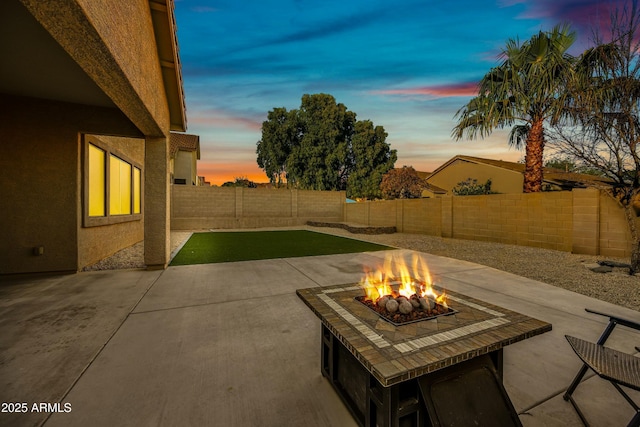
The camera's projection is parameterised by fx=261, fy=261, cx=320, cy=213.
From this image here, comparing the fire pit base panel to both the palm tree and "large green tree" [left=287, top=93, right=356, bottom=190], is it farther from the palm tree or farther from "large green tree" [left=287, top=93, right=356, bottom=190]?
"large green tree" [left=287, top=93, right=356, bottom=190]

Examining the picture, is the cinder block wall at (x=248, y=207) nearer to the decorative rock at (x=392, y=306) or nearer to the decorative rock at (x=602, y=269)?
the decorative rock at (x=602, y=269)

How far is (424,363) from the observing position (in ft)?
4.53

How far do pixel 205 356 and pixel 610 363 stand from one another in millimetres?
3145

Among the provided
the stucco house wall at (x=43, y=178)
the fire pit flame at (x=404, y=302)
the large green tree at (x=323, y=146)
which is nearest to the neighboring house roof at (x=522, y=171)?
the fire pit flame at (x=404, y=302)

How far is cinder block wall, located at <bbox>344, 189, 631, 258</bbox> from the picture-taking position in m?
7.14

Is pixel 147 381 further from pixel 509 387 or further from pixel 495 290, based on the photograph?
pixel 495 290

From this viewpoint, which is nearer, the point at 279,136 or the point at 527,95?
the point at 527,95

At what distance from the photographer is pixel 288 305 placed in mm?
3922

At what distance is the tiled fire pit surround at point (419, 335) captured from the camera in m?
1.39

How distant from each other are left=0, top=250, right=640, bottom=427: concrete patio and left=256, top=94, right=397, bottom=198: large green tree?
20.4m

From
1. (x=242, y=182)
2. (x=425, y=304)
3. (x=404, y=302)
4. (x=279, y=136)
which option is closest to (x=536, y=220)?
(x=425, y=304)

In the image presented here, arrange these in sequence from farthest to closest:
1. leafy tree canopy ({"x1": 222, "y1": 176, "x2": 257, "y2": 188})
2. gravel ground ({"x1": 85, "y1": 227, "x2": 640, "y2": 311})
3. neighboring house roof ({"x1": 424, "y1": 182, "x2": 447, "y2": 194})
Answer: leafy tree canopy ({"x1": 222, "y1": 176, "x2": 257, "y2": 188}) < neighboring house roof ({"x1": 424, "y1": 182, "x2": 447, "y2": 194}) < gravel ground ({"x1": 85, "y1": 227, "x2": 640, "y2": 311})

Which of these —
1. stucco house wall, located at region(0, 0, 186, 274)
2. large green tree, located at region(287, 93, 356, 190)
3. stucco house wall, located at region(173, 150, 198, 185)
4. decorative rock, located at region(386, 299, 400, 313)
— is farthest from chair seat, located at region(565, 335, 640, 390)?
stucco house wall, located at region(173, 150, 198, 185)

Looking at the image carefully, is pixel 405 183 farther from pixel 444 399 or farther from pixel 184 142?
pixel 184 142
